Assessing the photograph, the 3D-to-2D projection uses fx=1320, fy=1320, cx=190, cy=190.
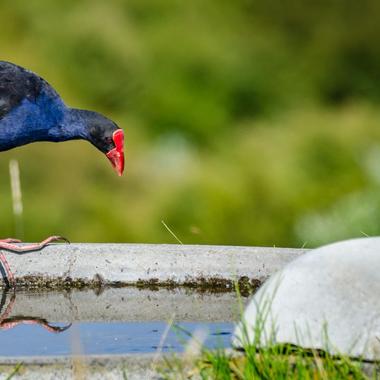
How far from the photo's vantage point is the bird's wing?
483 centimetres

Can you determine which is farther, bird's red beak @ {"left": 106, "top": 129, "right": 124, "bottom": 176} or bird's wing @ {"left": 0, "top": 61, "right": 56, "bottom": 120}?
bird's red beak @ {"left": 106, "top": 129, "right": 124, "bottom": 176}

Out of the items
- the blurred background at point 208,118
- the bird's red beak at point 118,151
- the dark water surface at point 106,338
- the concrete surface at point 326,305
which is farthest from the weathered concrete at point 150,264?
the blurred background at point 208,118

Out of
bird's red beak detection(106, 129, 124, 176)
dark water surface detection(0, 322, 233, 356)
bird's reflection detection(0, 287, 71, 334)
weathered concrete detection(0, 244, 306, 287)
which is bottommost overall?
dark water surface detection(0, 322, 233, 356)

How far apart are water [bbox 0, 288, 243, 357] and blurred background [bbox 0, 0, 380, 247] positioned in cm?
243

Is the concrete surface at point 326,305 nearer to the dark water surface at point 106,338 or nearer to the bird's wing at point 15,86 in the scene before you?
the dark water surface at point 106,338

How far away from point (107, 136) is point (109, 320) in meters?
1.74

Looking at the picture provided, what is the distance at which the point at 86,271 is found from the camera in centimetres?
376

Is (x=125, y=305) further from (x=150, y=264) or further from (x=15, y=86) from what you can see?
(x=15, y=86)

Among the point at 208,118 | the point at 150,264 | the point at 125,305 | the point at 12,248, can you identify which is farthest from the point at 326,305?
the point at 208,118

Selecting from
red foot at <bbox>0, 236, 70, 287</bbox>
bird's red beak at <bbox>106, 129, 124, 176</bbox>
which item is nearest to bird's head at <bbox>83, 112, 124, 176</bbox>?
bird's red beak at <bbox>106, 129, 124, 176</bbox>

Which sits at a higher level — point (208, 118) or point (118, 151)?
point (208, 118)

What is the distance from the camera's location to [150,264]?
3.72 m

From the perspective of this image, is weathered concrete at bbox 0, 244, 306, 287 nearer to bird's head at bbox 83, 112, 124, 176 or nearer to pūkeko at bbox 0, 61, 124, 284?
pūkeko at bbox 0, 61, 124, 284

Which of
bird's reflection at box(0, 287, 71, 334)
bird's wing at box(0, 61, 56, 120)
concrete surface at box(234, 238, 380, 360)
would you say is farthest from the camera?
bird's wing at box(0, 61, 56, 120)
